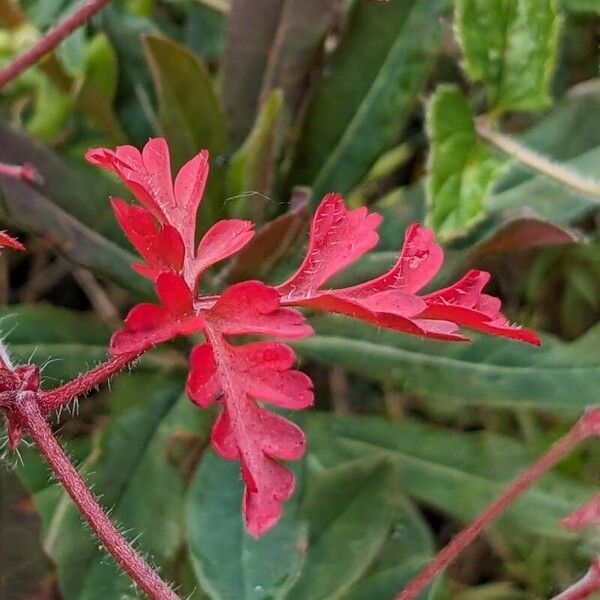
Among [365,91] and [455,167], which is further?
[365,91]

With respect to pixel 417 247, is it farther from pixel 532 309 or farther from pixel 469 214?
pixel 532 309

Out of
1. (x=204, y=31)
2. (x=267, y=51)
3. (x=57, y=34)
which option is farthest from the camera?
(x=204, y=31)

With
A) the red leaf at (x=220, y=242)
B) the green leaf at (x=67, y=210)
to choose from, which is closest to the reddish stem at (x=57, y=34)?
the green leaf at (x=67, y=210)

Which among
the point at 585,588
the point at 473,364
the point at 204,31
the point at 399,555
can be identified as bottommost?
the point at 399,555

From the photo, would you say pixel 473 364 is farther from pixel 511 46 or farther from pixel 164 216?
pixel 164 216

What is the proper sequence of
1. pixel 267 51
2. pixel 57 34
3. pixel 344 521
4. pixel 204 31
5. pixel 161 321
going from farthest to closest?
pixel 204 31, pixel 267 51, pixel 344 521, pixel 57 34, pixel 161 321

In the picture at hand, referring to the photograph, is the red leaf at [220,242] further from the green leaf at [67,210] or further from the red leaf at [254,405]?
the green leaf at [67,210]

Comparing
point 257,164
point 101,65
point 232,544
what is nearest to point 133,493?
point 232,544
